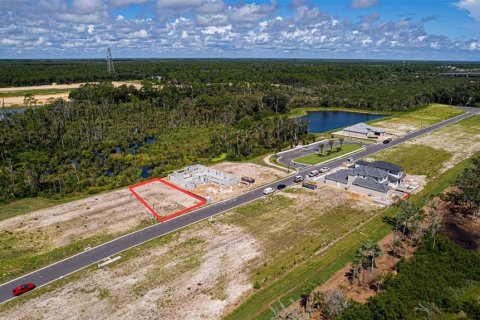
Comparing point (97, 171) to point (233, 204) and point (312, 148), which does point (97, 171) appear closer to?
point (233, 204)

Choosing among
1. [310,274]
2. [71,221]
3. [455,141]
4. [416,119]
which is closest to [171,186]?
[71,221]

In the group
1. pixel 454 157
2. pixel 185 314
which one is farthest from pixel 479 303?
pixel 454 157

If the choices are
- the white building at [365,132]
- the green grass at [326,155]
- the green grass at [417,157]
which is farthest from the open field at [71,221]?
the white building at [365,132]

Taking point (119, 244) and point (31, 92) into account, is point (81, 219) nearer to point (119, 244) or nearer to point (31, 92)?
point (119, 244)

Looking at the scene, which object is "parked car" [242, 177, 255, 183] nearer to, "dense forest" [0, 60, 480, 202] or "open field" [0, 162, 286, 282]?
"open field" [0, 162, 286, 282]

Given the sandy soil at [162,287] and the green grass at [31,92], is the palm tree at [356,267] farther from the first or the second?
the green grass at [31,92]

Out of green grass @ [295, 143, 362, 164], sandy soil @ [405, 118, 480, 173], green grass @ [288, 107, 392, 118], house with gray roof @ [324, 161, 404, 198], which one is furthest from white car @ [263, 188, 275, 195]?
green grass @ [288, 107, 392, 118]
